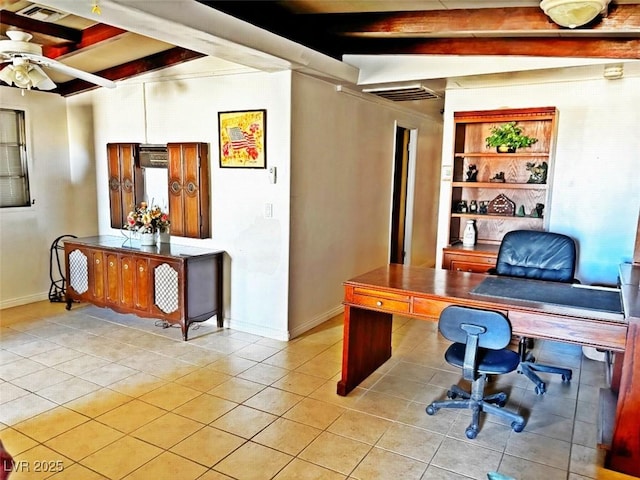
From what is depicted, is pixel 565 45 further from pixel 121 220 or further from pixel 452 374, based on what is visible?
pixel 121 220

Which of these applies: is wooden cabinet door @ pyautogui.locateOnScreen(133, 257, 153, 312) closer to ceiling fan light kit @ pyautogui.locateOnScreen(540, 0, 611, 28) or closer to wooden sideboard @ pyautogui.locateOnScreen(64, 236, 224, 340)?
wooden sideboard @ pyautogui.locateOnScreen(64, 236, 224, 340)

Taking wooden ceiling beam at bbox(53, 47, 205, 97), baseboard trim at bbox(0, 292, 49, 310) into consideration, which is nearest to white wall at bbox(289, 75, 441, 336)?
wooden ceiling beam at bbox(53, 47, 205, 97)

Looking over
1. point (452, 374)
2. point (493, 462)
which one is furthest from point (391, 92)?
point (493, 462)

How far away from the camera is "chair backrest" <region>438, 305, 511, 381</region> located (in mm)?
2439

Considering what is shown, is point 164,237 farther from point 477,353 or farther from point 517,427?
point 517,427

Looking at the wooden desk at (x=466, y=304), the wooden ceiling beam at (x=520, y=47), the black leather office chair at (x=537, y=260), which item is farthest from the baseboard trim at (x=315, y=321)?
the wooden ceiling beam at (x=520, y=47)

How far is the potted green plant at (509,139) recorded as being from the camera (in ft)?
13.8

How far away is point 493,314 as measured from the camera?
→ 245cm

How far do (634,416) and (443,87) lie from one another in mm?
3273

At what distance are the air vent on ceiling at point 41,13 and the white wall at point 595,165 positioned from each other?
145 inches

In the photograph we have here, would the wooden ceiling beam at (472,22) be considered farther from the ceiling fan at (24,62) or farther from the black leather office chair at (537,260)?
the ceiling fan at (24,62)

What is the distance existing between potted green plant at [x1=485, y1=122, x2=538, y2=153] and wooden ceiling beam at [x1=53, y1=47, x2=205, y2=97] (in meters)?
2.75

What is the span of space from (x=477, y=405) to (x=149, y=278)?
290cm

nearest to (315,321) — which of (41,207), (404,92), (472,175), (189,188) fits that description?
(189,188)
